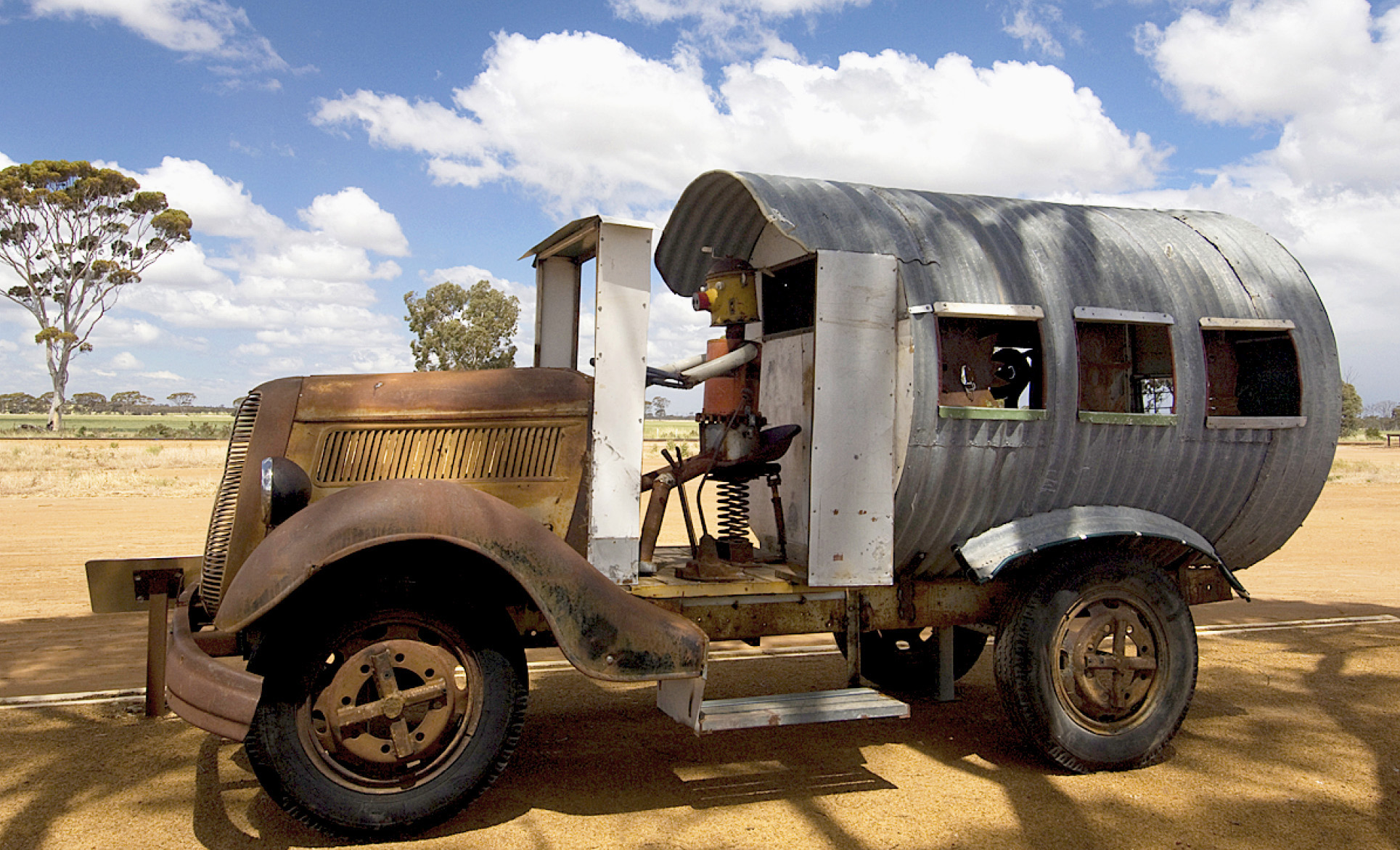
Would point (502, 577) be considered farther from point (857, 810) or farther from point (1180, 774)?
point (1180, 774)

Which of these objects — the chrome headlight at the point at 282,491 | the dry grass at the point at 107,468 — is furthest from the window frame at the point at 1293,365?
the dry grass at the point at 107,468

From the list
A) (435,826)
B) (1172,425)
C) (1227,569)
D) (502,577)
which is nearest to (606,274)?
(502,577)

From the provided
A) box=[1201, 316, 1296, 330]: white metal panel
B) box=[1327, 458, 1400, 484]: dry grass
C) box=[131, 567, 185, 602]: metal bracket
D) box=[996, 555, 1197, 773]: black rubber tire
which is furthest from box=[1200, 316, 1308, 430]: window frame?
box=[1327, 458, 1400, 484]: dry grass

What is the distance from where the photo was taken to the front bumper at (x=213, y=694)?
3.95 metres

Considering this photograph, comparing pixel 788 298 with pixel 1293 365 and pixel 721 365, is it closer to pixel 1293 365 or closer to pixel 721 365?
pixel 721 365

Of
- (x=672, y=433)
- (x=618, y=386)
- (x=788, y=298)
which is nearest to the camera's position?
(x=618, y=386)

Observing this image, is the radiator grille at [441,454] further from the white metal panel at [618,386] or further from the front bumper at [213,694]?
the front bumper at [213,694]

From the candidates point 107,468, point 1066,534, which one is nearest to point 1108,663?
point 1066,534

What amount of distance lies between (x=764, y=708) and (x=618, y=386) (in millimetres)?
1653

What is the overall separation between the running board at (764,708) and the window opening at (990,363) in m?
1.59

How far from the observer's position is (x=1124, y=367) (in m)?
6.08

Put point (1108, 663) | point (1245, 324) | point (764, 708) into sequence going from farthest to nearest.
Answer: point (1245, 324)
point (1108, 663)
point (764, 708)

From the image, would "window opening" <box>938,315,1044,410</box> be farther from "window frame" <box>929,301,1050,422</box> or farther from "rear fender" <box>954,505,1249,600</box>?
"rear fender" <box>954,505,1249,600</box>

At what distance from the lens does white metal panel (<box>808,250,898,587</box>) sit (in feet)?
16.8
